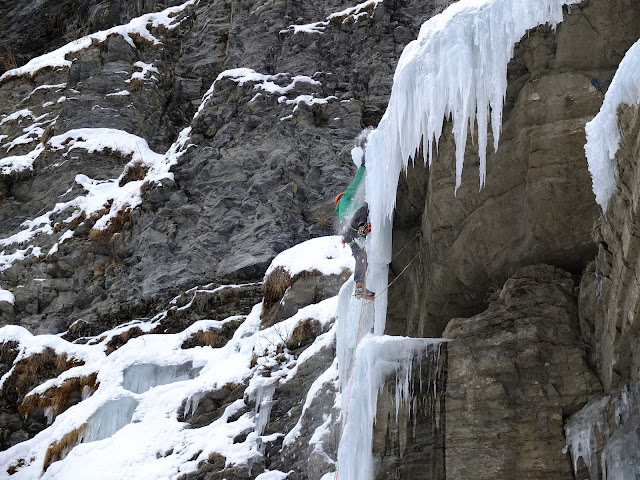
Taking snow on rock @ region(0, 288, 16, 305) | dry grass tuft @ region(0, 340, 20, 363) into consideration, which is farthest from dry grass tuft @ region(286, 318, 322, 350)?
snow on rock @ region(0, 288, 16, 305)

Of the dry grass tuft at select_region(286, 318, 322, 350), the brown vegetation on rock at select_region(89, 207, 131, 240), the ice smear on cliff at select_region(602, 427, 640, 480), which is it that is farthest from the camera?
the brown vegetation on rock at select_region(89, 207, 131, 240)

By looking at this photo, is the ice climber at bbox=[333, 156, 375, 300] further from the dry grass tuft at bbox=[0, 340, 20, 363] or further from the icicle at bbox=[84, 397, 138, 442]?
the dry grass tuft at bbox=[0, 340, 20, 363]

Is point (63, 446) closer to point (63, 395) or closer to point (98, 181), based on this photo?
point (63, 395)

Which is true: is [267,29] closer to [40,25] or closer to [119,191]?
[119,191]

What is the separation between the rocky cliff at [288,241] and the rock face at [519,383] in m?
0.02

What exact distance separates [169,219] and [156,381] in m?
5.54

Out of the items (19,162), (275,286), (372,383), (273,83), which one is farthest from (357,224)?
(19,162)

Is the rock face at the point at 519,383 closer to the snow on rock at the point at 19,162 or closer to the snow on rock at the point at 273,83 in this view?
the snow on rock at the point at 273,83

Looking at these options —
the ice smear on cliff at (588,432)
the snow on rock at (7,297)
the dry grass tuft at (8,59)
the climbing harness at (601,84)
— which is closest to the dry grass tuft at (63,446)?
the snow on rock at (7,297)

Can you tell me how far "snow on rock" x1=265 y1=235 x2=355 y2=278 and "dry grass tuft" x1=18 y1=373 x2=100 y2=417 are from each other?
448 centimetres

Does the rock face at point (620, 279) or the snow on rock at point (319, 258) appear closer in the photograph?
the rock face at point (620, 279)

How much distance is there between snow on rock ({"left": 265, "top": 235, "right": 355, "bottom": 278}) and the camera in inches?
536

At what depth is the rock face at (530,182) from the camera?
24.8 feet

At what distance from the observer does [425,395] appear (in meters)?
7.60
